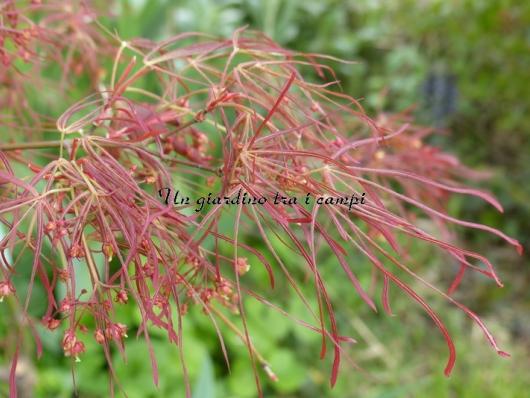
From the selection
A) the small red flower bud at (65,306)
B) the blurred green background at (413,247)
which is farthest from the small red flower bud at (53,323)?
the blurred green background at (413,247)

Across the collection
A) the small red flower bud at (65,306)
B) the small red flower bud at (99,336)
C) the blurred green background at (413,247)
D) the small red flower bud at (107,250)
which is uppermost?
the small red flower bud at (107,250)

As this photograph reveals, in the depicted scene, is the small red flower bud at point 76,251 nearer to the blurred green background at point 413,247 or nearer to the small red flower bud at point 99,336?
the small red flower bud at point 99,336

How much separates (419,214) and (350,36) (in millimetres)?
658

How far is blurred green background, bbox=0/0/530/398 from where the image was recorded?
103cm

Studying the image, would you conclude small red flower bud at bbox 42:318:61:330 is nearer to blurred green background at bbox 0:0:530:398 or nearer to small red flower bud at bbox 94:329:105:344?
small red flower bud at bbox 94:329:105:344

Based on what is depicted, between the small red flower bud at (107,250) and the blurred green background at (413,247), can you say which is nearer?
the small red flower bud at (107,250)

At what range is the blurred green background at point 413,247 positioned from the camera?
1.03 meters

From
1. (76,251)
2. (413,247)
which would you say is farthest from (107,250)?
(413,247)

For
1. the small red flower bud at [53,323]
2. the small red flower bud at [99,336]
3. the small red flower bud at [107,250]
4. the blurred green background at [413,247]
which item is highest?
the small red flower bud at [107,250]

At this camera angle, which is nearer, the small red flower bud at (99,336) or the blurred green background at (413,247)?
the small red flower bud at (99,336)

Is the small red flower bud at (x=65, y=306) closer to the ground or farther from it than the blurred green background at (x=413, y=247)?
farther from it

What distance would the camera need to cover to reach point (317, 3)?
1.87 metres

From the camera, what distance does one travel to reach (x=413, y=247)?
1.50m

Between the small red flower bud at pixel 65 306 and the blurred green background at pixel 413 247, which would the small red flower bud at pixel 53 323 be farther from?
the blurred green background at pixel 413 247
